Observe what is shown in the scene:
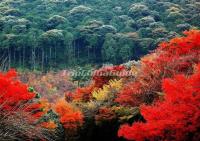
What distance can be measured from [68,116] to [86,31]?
36.8m

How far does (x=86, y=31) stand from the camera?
6581 centimetres

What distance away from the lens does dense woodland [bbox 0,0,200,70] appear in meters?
62.3

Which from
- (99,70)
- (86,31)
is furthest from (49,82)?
(99,70)

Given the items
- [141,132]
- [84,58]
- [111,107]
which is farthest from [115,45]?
[141,132]

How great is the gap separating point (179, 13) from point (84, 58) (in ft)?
56.9

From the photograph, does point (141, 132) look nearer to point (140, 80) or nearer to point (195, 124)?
point (195, 124)

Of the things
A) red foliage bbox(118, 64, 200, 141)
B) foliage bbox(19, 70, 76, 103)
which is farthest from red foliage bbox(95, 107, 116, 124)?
foliage bbox(19, 70, 76, 103)

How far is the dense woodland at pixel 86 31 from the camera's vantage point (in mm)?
62312

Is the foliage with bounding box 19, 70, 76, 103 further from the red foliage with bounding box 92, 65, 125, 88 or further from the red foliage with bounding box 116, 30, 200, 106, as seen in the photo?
the red foliage with bounding box 116, 30, 200, 106

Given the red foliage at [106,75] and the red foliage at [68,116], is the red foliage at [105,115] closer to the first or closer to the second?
the red foliage at [68,116]

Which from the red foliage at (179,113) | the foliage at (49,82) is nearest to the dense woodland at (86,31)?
the foliage at (49,82)

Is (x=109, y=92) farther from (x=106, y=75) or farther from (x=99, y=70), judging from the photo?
(x=99, y=70)

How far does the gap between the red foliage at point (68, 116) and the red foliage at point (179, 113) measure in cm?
1014

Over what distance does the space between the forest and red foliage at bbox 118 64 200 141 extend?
5 centimetres
